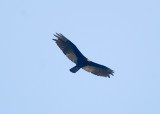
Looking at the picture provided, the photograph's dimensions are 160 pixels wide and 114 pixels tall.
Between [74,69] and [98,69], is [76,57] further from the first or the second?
[98,69]

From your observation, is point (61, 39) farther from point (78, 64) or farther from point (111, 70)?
point (111, 70)

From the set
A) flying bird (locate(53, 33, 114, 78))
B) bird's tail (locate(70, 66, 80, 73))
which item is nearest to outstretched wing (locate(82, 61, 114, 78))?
flying bird (locate(53, 33, 114, 78))

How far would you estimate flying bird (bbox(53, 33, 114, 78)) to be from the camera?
22.6 m

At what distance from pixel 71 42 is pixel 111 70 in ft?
8.55

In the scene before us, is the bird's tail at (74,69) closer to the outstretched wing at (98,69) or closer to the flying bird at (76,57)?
the flying bird at (76,57)

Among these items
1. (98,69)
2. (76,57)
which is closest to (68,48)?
(76,57)

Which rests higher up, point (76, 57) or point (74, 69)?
point (76, 57)

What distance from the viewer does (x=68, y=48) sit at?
22781mm

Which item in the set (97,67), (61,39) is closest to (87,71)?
(97,67)

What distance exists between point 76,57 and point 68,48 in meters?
0.59

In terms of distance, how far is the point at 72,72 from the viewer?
22.7 meters

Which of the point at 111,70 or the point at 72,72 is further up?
the point at 111,70

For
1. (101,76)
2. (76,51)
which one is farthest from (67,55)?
(101,76)

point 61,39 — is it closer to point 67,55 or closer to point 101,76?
point 67,55
